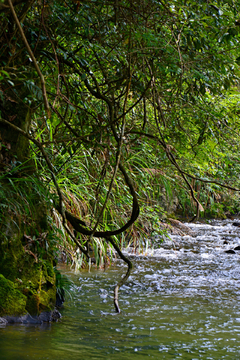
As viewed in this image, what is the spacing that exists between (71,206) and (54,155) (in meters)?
0.62

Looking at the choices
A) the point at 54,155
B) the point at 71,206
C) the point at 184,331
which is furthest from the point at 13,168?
the point at 184,331

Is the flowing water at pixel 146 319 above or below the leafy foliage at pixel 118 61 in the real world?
below

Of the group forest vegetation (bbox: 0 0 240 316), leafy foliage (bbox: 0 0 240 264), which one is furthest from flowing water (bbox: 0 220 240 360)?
leafy foliage (bbox: 0 0 240 264)

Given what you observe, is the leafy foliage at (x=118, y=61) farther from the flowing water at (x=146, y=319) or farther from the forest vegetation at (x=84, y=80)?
the flowing water at (x=146, y=319)

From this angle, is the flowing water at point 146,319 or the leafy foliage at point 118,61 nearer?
the flowing water at point 146,319

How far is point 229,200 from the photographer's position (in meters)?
11.1

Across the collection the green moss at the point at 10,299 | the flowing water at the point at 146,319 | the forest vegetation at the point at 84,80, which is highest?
the forest vegetation at the point at 84,80

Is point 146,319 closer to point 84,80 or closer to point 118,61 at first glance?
point 84,80

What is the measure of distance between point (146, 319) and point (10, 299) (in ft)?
3.63

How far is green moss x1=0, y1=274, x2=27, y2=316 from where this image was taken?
2.46 m

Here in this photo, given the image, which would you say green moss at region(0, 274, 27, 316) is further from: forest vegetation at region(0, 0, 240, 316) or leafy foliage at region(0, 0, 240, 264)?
leafy foliage at region(0, 0, 240, 264)

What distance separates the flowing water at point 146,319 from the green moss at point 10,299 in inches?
4.7

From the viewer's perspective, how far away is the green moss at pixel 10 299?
8.07ft

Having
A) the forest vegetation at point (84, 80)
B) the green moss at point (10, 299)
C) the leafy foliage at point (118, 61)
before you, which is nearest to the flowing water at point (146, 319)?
the green moss at point (10, 299)
